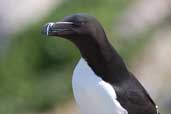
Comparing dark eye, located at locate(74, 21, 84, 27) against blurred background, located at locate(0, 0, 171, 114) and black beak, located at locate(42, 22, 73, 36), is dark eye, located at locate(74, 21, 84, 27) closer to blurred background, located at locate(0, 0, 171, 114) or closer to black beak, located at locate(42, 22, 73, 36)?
black beak, located at locate(42, 22, 73, 36)

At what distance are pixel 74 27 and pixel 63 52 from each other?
15.1 ft

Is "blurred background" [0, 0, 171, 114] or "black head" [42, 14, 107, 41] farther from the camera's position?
"blurred background" [0, 0, 171, 114]

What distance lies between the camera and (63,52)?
7980mm

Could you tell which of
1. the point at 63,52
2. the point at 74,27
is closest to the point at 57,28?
the point at 74,27

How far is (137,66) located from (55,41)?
854 millimetres

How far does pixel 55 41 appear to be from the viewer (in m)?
7.85

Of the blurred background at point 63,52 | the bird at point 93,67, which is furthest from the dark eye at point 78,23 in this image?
the blurred background at point 63,52

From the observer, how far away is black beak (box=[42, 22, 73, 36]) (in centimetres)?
337

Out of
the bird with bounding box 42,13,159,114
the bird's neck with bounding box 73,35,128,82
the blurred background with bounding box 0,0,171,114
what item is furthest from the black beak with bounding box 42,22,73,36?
the blurred background with bounding box 0,0,171,114

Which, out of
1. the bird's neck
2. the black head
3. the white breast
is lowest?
the white breast

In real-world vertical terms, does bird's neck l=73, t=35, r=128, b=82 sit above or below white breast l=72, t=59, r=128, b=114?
above

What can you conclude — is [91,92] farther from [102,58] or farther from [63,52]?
[63,52]

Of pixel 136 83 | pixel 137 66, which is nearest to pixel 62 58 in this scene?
pixel 137 66

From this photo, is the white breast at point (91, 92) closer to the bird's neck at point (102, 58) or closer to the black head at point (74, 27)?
the bird's neck at point (102, 58)
